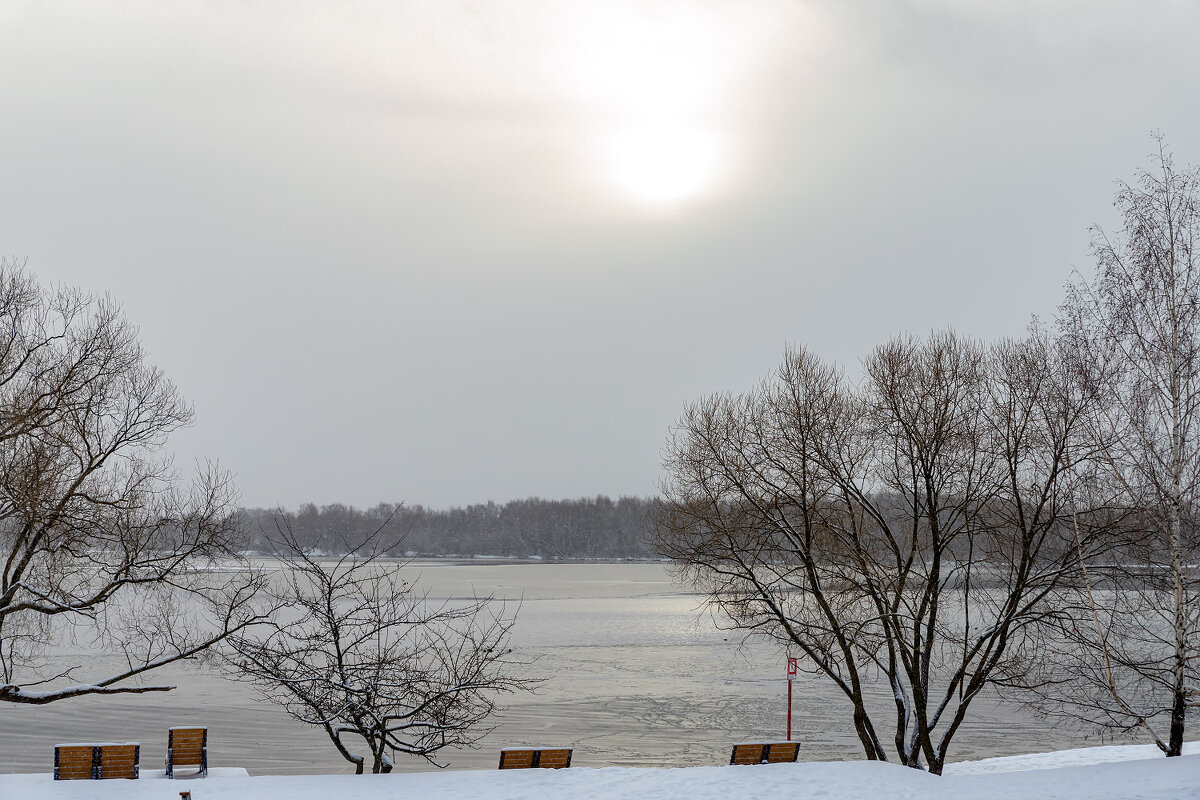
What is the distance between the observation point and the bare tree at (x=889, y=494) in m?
18.6

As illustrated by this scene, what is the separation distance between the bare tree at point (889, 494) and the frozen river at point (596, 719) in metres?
4.39

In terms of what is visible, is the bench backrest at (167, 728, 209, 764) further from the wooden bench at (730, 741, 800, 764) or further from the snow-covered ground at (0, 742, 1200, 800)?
the wooden bench at (730, 741, 800, 764)

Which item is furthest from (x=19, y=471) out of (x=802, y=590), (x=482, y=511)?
(x=482, y=511)

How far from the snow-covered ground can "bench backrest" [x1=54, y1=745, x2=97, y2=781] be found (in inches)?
9.6

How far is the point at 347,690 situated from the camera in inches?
582

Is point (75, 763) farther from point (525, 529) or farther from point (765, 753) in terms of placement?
point (525, 529)

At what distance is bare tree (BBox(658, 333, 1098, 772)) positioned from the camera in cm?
1861

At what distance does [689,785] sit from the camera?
1458 cm

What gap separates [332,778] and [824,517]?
11277mm

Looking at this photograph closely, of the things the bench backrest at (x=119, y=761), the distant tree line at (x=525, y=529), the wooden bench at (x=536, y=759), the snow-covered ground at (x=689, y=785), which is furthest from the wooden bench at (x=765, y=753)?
the distant tree line at (x=525, y=529)

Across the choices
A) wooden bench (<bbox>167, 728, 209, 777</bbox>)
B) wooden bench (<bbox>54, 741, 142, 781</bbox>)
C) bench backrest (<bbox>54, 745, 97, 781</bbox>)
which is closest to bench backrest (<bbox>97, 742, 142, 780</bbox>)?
wooden bench (<bbox>54, 741, 142, 781</bbox>)

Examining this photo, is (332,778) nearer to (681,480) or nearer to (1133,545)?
(681,480)

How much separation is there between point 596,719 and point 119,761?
1437 cm

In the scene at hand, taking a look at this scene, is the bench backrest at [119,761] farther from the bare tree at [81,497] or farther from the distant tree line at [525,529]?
the distant tree line at [525,529]
